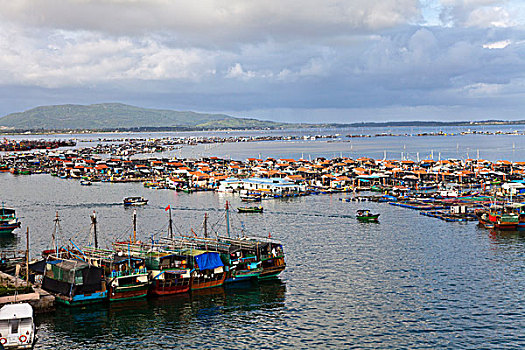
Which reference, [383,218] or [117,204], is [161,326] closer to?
[383,218]

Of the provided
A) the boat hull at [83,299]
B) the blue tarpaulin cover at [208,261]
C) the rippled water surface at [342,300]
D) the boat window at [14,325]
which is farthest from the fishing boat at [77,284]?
the blue tarpaulin cover at [208,261]

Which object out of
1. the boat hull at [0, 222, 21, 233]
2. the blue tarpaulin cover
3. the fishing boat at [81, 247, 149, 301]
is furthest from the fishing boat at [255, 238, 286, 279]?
the boat hull at [0, 222, 21, 233]

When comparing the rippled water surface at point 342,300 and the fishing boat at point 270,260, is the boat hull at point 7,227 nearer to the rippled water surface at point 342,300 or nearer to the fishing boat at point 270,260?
the rippled water surface at point 342,300

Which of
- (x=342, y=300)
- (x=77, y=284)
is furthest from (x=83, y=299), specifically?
(x=342, y=300)

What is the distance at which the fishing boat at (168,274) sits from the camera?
29.6m

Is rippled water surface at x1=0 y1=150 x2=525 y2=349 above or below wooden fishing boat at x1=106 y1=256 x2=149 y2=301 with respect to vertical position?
below

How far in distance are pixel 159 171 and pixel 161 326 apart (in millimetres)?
82134

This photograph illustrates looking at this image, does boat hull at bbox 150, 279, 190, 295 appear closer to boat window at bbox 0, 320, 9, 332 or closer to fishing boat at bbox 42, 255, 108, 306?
fishing boat at bbox 42, 255, 108, 306

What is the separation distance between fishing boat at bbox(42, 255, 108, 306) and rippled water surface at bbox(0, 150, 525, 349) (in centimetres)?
60

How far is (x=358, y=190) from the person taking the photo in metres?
79.4

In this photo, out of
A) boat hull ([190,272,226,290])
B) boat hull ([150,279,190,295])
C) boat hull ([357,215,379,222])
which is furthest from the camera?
boat hull ([357,215,379,222])

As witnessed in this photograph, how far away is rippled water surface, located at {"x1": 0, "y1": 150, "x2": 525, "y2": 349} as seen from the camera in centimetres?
2419

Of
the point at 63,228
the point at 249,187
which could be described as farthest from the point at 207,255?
the point at 249,187

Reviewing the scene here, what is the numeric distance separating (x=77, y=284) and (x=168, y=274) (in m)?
4.81
